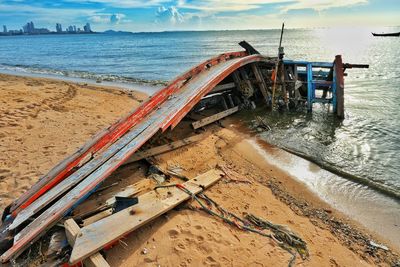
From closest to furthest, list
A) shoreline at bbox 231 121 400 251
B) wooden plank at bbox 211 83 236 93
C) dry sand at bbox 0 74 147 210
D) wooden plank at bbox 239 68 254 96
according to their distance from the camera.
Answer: shoreline at bbox 231 121 400 251 → dry sand at bbox 0 74 147 210 → wooden plank at bbox 211 83 236 93 → wooden plank at bbox 239 68 254 96

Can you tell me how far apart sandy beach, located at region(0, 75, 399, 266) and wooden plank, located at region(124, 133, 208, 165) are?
14 centimetres

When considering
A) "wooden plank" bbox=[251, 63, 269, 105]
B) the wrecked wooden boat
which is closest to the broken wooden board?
the wrecked wooden boat

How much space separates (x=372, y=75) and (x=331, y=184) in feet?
73.5

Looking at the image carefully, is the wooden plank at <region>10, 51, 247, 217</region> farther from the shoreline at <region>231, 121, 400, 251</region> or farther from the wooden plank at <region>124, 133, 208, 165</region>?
the shoreline at <region>231, 121, 400, 251</region>

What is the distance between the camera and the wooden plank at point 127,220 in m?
3.62

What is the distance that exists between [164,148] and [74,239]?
3650mm

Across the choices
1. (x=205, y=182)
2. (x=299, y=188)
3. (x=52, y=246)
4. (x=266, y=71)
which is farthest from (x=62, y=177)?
(x=266, y=71)

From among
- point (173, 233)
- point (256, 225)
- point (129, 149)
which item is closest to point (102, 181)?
point (129, 149)

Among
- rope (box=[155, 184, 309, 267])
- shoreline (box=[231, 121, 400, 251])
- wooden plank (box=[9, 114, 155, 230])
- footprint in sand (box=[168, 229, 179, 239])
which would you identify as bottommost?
shoreline (box=[231, 121, 400, 251])

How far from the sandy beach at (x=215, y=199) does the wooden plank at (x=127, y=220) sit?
0.67 ft

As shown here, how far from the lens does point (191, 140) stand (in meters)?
8.16

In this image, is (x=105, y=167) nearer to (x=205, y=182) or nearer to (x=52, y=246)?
(x=52, y=246)

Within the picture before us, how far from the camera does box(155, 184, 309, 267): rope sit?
432cm

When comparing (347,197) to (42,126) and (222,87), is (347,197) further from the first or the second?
(42,126)
